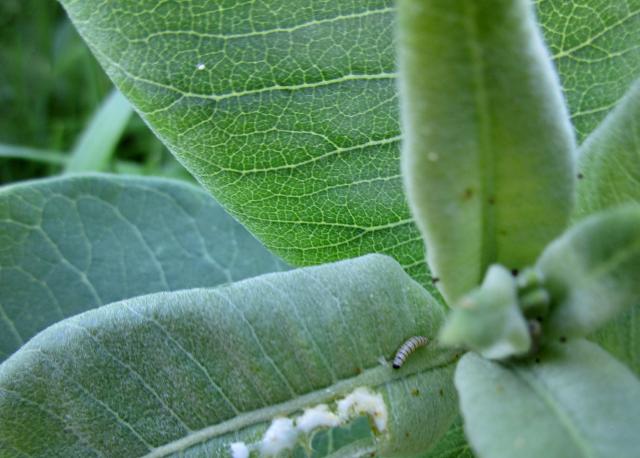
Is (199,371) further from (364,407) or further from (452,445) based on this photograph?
(452,445)

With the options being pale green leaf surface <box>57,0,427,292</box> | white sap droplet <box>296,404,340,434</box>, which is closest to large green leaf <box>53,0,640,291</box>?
pale green leaf surface <box>57,0,427,292</box>

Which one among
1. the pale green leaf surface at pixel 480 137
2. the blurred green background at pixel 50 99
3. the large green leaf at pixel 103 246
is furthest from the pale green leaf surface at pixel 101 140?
the pale green leaf surface at pixel 480 137

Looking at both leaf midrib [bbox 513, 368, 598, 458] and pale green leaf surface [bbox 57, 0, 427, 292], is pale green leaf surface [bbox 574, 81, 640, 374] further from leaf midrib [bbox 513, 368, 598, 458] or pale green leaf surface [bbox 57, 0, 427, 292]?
pale green leaf surface [bbox 57, 0, 427, 292]

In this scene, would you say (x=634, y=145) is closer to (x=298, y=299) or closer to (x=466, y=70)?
(x=466, y=70)

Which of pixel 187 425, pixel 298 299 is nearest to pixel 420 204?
pixel 298 299

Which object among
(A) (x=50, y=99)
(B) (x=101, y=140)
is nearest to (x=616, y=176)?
(B) (x=101, y=140)

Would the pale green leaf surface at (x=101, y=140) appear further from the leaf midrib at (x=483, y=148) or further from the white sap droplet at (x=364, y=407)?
the leaf midrib at (x=483, y=148)
